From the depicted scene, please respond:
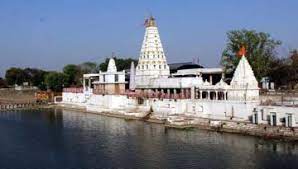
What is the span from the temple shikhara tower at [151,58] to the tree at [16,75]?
Result: 5368 cm

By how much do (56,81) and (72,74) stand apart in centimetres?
636

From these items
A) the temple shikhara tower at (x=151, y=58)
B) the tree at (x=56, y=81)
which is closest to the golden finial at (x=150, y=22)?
the temple shikhara tower at (x=151, y=58)

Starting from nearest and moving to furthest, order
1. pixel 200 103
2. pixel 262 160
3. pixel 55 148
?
pixel 262 160 → pixel 55 148 → pixel 200 103

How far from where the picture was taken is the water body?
26.3 metres

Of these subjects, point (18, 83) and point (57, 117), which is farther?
point (18, 83)

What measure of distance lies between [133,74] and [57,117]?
32.9 feet

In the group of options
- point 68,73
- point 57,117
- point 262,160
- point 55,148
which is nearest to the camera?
point 262,160

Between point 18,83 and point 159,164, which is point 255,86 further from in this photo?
point 18,83

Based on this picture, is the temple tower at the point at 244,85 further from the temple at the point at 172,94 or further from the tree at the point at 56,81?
the tree at the point at 56,81

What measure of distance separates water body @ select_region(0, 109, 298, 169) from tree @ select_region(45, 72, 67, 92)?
110ft

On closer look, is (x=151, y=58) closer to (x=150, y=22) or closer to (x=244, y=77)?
(x=150, y=22)

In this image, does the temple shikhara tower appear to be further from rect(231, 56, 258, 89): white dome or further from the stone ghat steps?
the stone ghat steps

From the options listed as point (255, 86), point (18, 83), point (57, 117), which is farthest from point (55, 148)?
point (18, 83)

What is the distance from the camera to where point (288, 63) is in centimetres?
4753
